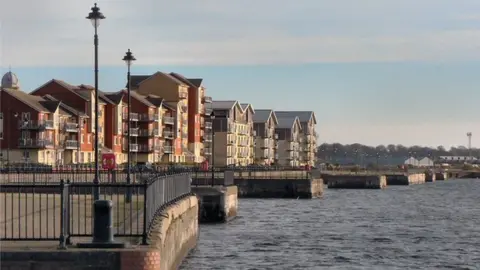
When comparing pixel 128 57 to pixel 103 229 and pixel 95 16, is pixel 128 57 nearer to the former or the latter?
pixel 95 16

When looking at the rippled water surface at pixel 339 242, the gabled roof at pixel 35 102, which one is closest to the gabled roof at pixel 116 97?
the gabled roof at pixel 35 102

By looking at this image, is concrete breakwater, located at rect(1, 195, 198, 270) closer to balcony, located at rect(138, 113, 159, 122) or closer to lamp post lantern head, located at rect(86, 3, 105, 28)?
lamp post lantern head, located at rect(86, 3, 105, 28)

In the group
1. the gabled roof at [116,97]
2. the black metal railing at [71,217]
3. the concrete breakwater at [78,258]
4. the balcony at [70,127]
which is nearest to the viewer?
the concrete breakwater at [78,258]

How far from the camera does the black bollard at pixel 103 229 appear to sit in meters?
16.6

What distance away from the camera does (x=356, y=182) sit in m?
135

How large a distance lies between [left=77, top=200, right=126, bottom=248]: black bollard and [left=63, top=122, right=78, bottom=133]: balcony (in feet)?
319

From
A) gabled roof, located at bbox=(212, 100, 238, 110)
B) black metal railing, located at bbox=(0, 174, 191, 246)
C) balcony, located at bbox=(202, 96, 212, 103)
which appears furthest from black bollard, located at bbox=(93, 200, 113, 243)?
gabled roof, located at bbox=(212, 100, 238, 110)

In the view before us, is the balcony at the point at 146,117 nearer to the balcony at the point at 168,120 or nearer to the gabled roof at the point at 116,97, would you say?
the gabled roof at the point at 116,97

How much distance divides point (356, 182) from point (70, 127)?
149ft

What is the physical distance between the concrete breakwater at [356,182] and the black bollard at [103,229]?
117 metres

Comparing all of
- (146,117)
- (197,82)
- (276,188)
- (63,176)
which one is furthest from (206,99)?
(63,176)

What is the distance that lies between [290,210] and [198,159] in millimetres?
88905

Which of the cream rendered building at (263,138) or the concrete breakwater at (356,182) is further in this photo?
the cream rendered building at (263,138)

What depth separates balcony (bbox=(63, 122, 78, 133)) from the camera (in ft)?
368
